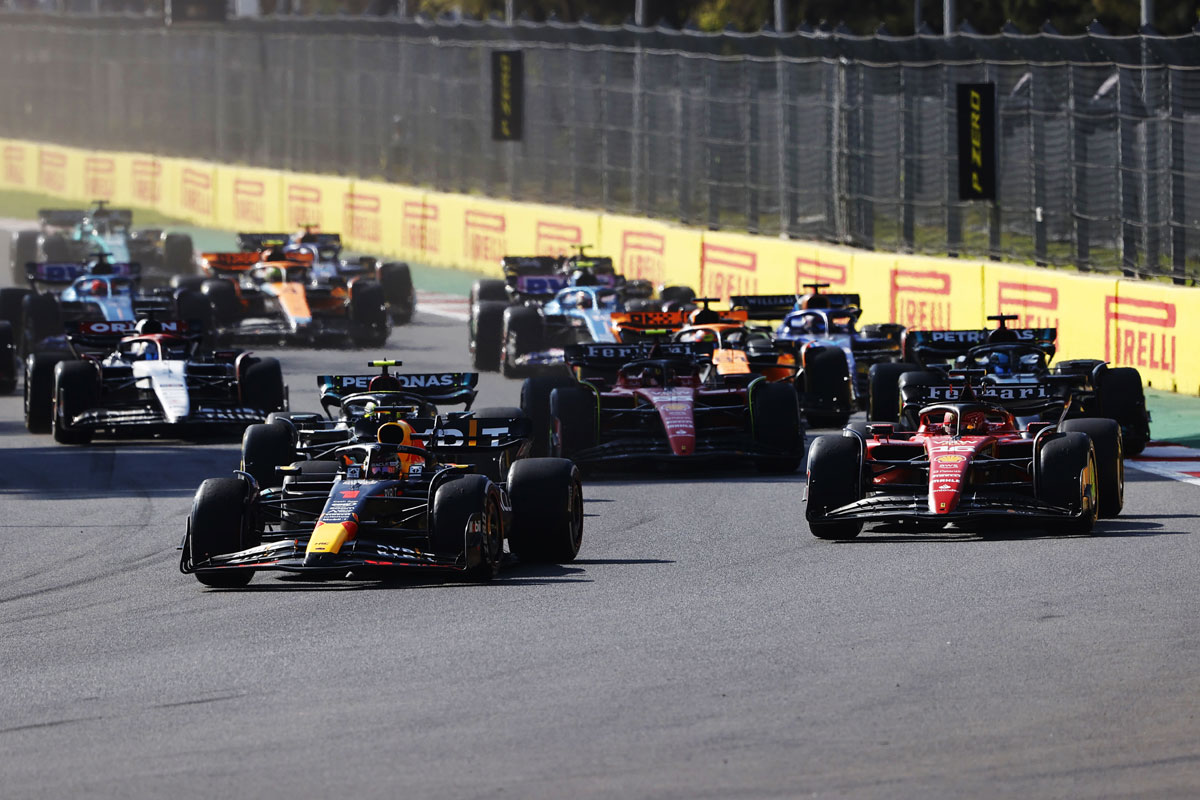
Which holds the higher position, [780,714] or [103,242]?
[103,242]

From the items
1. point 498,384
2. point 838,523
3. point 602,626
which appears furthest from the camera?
point 498,384

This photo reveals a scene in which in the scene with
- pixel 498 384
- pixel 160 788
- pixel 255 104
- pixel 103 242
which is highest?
pixel 255 104

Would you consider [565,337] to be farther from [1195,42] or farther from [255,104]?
[255,104]

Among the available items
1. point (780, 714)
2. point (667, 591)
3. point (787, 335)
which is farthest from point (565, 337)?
point (780, 714)

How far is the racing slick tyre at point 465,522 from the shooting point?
1227 centimetres

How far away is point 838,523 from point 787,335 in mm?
7571

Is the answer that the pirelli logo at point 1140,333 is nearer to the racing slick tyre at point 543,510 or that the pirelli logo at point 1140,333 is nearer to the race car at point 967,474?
the race car at point 967,474

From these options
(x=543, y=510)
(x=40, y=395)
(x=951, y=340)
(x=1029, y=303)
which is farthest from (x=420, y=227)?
(x=543, y=510)

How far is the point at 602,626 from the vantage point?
36.3 ft

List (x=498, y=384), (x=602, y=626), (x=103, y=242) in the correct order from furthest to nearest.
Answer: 1. (x=103, y=242)
2. (x=498, y=384)
3. (x=602, y=626)

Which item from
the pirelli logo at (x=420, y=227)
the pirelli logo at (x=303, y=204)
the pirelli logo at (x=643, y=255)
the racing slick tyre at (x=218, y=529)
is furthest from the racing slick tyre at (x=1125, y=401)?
the pirelli logo at (x=303, y=204)

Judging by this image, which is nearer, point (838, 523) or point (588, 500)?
point (838, 523)

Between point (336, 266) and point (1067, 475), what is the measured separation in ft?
57.8

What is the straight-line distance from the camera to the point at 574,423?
17469 millimetres
